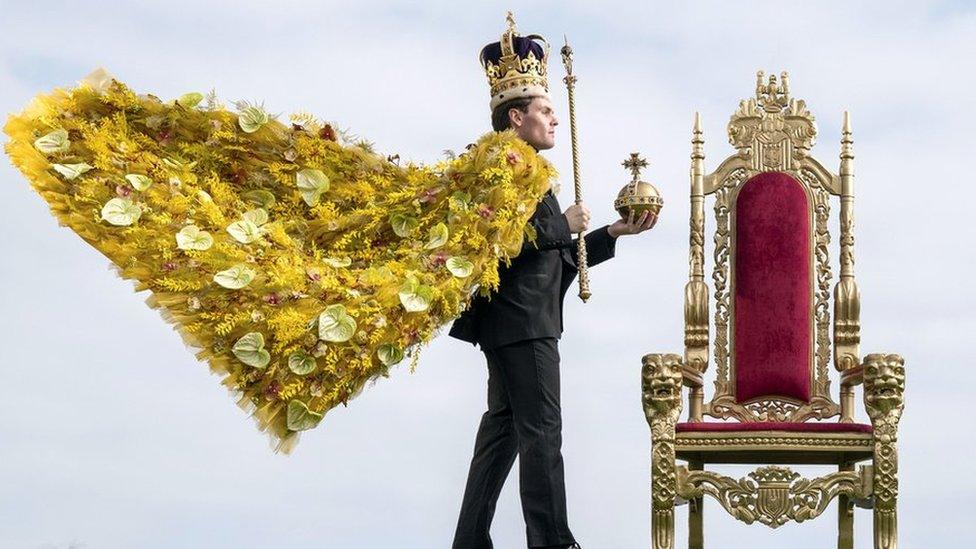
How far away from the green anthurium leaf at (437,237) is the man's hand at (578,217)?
0.42 meters

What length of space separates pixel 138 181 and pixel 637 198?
5.15 feet

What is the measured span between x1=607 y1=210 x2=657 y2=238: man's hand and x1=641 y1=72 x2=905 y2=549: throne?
428mm

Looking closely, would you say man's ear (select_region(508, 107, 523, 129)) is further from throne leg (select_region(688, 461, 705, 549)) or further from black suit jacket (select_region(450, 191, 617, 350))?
throne leg (select_region(688, 461, 705, 549))

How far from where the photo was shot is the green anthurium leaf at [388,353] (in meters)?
5.35

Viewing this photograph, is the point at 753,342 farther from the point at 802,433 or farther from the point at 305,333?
the point at 305,333

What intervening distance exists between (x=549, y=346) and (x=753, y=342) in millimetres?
927

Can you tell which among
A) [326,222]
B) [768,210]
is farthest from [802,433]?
[326,222]

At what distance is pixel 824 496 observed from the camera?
5.88 m

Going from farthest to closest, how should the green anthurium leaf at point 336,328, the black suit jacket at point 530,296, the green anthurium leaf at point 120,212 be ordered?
1. the black suit jacket at point 530,296
2. the green anthurium leaf at point 120,212
3. the green anthurium leaf at point 336,328

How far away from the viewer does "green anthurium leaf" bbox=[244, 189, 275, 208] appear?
5.67m

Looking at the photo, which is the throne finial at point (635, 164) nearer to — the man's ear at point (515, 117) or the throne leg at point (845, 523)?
the man's ear at point (515, 117)

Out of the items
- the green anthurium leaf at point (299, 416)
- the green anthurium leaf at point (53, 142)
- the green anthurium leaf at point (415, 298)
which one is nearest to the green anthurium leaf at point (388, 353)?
the green anthurium leaf at point (415, 298)

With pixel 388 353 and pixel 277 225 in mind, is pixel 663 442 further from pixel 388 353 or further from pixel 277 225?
pixel 277 225

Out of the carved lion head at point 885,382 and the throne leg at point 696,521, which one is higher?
the carved lion head at point 885,382
